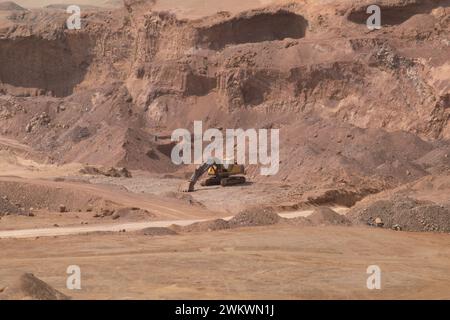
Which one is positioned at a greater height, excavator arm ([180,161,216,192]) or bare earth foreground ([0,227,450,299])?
excavator arm ([180,161,216,192])

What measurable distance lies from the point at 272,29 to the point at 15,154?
52.3 ft

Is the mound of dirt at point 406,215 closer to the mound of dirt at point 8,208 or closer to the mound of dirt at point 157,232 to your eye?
the mound of dirt at point 157,232

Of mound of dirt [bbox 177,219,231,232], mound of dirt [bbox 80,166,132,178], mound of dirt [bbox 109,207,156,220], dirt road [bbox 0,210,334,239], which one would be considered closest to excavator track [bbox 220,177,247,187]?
mound of dirt [bbox 80,166,132,178]

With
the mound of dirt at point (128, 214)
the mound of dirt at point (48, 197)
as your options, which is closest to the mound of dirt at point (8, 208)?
the mound of dirt at point (48, 197)

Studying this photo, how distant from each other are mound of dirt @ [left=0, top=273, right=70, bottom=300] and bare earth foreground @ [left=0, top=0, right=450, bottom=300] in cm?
3

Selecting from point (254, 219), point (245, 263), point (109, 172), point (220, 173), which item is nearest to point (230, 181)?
point (220, 173)

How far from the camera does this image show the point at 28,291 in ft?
44.2

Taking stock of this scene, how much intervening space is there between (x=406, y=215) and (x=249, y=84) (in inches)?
1052

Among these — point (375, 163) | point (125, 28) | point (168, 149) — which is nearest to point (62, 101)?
point (125, 28)

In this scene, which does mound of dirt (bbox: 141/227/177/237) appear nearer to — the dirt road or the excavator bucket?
the dirt road

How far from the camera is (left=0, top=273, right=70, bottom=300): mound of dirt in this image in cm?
1336

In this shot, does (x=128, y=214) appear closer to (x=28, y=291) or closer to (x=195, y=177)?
(x=195, y=177)

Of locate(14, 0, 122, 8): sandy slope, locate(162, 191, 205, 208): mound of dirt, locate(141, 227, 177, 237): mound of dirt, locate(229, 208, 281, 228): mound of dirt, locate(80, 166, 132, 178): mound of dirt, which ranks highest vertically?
locate(14, 0, 122, 8): sandy slope

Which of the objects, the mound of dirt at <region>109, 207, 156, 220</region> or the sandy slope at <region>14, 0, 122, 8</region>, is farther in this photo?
the sandy slope at <region>14, 0, 122, 8</region>
